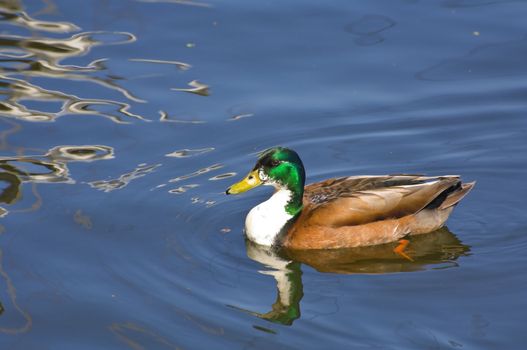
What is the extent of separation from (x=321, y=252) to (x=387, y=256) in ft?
1.96

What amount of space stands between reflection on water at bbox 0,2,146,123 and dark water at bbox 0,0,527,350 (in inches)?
1.1

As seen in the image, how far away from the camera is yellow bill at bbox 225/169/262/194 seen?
10719 mm

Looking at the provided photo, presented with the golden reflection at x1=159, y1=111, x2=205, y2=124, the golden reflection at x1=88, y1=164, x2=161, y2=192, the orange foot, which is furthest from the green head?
the golden reflection at x1=159, y1=111, x2=205, y2=124

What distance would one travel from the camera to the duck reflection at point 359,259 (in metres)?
10.1

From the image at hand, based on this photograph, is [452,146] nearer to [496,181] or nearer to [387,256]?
[496,181]

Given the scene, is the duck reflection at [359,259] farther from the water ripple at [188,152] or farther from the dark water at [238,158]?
the water ripple at [188,152]

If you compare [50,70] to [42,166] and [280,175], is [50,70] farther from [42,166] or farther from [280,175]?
[280,175]

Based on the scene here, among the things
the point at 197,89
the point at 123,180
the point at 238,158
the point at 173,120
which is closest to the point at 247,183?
the point at 238,158

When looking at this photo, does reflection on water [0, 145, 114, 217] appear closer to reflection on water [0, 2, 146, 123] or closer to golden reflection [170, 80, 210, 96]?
reflection on water [0, 2, 146, 123]

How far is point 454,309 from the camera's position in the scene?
9.14 m

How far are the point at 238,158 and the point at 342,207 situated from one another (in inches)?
63.9

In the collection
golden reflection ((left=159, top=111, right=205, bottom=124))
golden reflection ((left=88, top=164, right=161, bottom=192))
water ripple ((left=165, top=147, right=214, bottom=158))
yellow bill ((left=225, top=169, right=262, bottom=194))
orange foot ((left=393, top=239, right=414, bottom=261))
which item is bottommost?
orange foot ((left=393, top=239, right=414, bottom=261))

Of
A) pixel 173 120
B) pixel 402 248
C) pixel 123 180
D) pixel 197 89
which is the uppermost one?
pixel 197 89

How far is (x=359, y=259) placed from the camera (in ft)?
34.4
